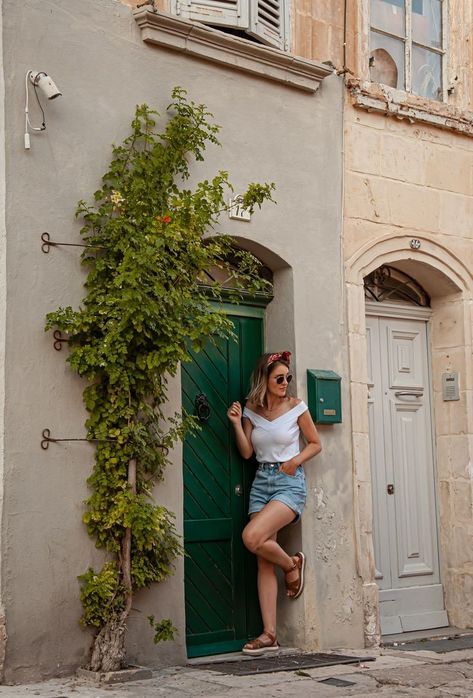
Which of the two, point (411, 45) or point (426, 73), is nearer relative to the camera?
point (411, 45)

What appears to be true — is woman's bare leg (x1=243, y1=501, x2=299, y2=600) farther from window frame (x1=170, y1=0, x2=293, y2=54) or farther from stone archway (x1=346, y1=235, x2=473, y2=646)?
window frame (x1=170, y1=0, x2=293, y2=54)

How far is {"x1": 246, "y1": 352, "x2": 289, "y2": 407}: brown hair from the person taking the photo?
729 cm

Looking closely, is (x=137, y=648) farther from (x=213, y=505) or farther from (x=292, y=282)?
(x=292, y=282)

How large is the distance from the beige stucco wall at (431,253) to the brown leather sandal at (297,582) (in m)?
0.68

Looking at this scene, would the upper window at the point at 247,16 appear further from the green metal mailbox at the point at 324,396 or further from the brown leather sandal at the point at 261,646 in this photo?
the brown leather sandal at the point at 261,646

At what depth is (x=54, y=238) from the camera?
20.8ft

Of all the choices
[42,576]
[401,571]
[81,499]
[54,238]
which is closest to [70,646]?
[42,576]

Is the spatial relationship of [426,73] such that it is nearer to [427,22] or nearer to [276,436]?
[427,22]

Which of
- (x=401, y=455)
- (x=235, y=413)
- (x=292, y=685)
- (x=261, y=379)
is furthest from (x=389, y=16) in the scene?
(x=292, y=685)

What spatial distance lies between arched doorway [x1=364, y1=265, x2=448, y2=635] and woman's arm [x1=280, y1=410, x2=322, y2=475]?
1282mm

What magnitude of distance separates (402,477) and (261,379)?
205 centimetres

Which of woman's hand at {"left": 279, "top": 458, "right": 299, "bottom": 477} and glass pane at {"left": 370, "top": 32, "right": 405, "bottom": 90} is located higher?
glass pane at {"left": 370, "top": 32, "right": 405, "bottom": 90}

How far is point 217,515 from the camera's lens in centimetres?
732

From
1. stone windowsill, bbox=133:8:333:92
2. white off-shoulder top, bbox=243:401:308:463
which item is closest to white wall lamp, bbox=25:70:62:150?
stone windowsill, bbox=133:8:333:92
